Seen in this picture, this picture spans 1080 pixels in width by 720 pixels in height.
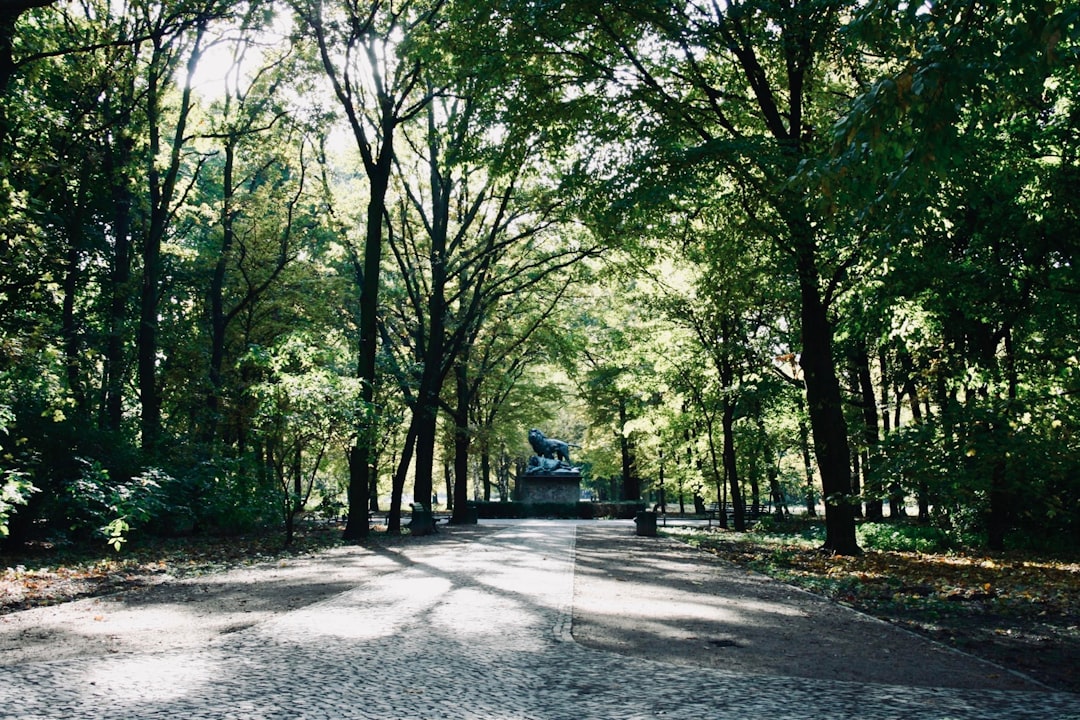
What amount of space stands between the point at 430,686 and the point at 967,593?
24.0 ft

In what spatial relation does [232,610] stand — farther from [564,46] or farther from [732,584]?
[564,46]

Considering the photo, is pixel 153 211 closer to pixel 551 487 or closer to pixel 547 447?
pixel 547 447

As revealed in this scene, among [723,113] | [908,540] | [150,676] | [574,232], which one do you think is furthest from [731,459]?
[150,676]

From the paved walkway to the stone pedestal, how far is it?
2749 centimetres

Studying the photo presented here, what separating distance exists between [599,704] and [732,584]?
6126 mm

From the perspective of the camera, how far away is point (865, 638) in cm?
626

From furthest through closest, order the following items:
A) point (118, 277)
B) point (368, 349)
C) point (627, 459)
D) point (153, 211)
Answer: point (627, 459)
point (118, 277)
point (153, 211)
point (368, 349)

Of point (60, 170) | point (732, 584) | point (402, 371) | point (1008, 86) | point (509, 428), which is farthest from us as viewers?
point (509, 428)

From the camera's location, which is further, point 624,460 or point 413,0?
point 624,460

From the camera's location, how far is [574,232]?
69.6 feet

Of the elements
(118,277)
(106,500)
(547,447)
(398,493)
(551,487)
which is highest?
(118,277)

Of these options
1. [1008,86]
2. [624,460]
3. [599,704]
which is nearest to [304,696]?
[599,704]

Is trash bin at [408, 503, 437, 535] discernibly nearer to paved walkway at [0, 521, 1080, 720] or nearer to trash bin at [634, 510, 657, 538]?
trash bin at [634, 510, 657, 538]

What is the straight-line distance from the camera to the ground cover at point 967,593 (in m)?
5.95
